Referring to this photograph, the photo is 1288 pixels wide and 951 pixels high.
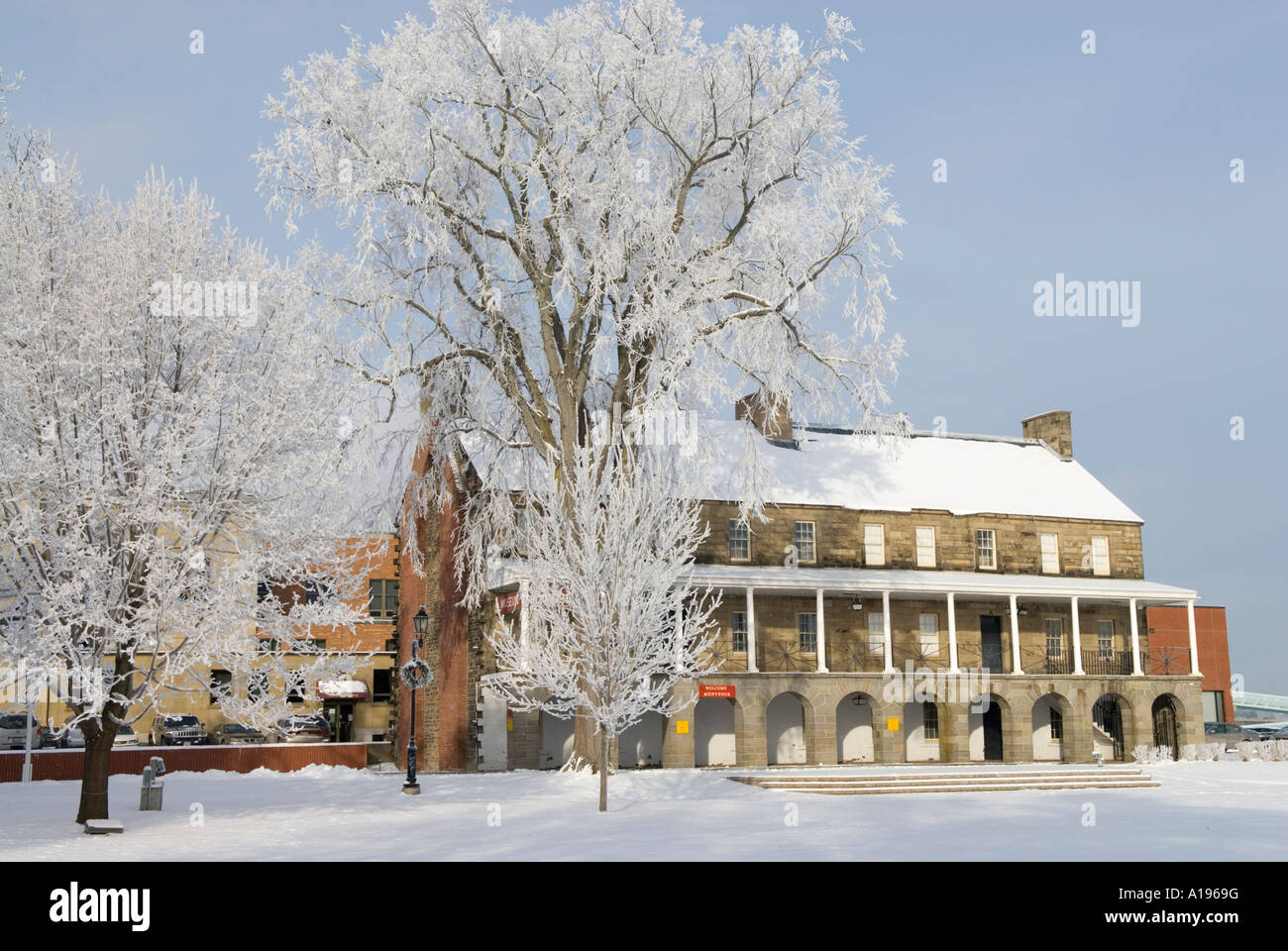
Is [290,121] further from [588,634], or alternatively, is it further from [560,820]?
[560,820]

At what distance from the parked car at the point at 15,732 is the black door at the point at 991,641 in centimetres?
3173

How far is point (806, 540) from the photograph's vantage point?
42219 mm

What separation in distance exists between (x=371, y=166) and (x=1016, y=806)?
62.3 feet

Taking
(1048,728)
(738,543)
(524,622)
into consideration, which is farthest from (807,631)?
(524,622)

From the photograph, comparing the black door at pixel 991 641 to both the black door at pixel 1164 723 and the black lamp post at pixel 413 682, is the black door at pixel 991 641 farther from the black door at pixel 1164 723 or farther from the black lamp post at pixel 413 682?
the black lamp post at pixel 413 682

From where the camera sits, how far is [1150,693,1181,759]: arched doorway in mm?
43875

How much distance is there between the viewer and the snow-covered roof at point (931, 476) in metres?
43.5

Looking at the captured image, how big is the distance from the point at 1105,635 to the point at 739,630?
47.5 feet

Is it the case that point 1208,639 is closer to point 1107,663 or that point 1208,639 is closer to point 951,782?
point 1107,663

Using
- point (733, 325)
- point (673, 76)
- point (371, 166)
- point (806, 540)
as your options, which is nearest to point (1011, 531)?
point (806, 540)

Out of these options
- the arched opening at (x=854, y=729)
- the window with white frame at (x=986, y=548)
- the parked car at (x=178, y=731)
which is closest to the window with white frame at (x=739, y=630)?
the arched opening at (x=854, y=729)

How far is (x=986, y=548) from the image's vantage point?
4478 centimetres

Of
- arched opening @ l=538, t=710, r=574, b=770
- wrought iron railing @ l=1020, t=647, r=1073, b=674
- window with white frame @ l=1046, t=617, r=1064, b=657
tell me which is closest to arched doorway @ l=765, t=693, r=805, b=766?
arched opening @ l=538, t=710, r=574, b=770

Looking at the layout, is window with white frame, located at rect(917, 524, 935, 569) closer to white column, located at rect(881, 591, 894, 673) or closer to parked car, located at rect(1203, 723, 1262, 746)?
white column, located at rect(881, 591, 894, 673)
